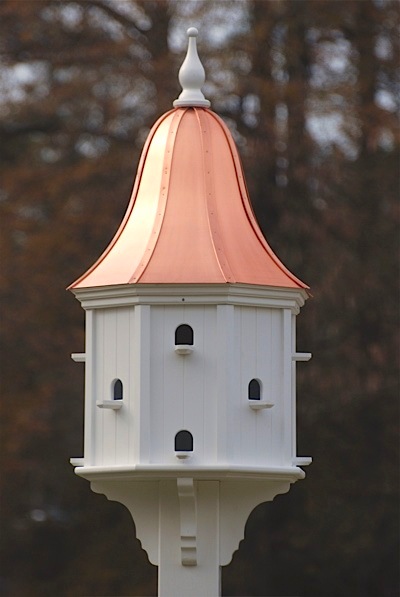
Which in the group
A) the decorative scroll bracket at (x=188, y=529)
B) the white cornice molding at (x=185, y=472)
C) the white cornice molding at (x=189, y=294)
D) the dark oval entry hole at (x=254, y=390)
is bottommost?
the decorative scroll bracket at (x=188, y=529)

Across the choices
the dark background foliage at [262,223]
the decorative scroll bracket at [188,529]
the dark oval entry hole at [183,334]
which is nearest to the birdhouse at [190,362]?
the decorative scroll bracket at [188,529]

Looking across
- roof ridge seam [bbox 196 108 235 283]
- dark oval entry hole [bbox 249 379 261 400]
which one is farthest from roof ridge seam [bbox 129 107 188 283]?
dark oval entry hole [bbox 249 379 261 400]

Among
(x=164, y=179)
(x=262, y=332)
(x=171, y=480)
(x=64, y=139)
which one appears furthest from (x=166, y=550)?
(x=64, y=139)

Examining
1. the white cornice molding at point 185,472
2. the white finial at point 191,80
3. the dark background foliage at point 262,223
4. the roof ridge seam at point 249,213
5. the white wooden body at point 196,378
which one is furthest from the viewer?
the dark background foliage at point 262,223

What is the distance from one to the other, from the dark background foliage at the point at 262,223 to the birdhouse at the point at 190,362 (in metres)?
8.61

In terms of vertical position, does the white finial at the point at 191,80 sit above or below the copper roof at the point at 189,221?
above

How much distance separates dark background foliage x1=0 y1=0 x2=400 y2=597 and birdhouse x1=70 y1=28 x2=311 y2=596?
8606 millimetres

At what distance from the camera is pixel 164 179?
35.6ft

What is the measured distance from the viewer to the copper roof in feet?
34.5

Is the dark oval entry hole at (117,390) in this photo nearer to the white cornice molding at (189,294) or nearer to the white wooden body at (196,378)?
the white wooden body at (196,378)

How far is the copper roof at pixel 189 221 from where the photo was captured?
10516mm

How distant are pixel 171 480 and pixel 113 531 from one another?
1036 centimetres

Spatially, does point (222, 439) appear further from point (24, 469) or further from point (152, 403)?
point (24, 469)

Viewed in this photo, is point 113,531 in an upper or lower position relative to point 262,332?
lower
